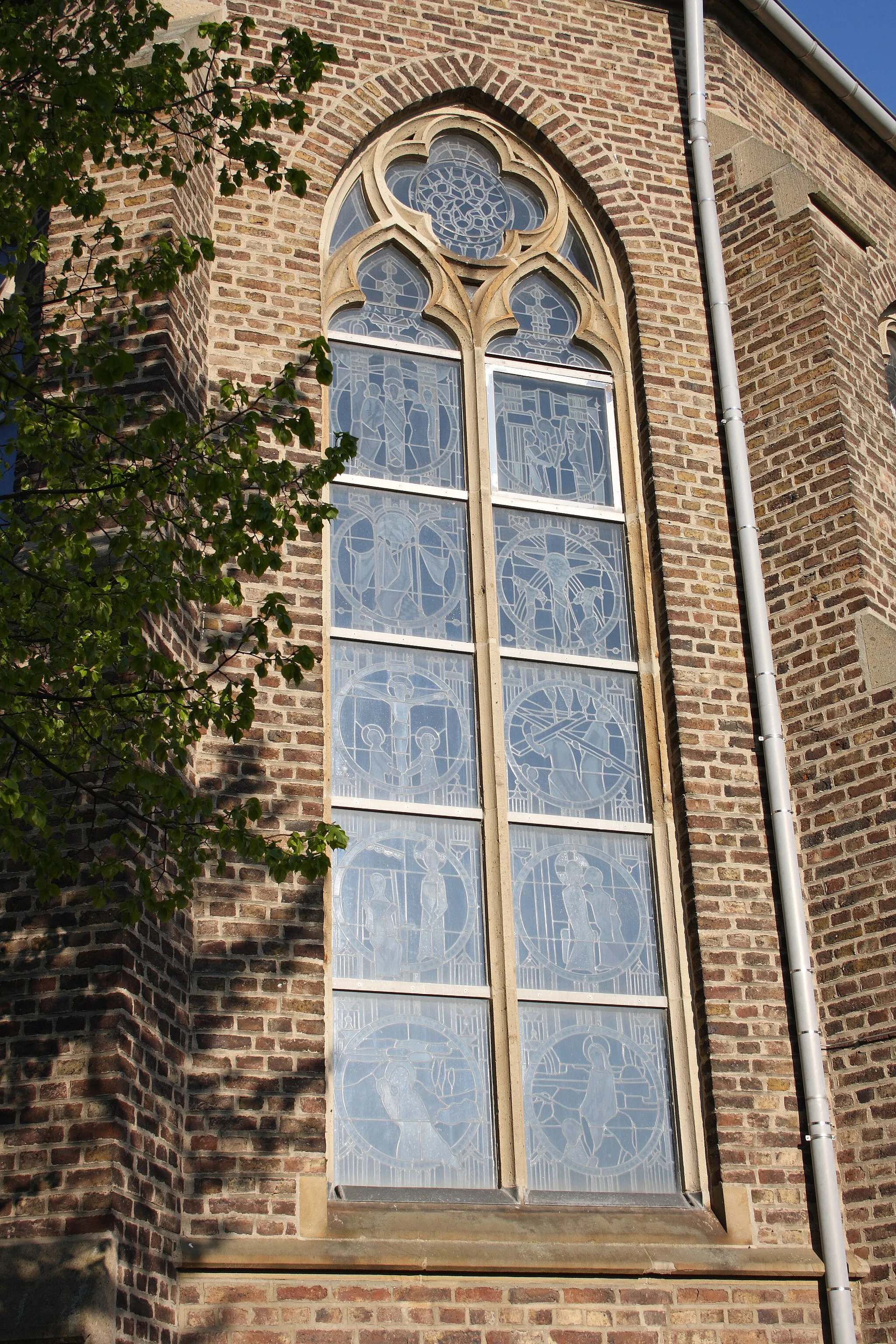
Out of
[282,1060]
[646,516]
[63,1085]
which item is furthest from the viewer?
[646,516]

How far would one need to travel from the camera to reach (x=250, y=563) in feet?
15.8

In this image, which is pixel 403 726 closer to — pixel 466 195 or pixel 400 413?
pixel 400 413

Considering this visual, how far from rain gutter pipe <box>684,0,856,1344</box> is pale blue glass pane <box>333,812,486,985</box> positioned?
145cm

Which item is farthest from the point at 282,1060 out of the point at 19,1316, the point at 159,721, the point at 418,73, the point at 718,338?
the point at 418,73

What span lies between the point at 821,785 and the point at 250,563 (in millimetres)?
3900

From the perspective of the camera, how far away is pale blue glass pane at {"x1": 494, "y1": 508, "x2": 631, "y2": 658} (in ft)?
25.8

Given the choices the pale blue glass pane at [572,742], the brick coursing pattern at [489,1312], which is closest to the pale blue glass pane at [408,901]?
the pale blue glass pane at [572,742]

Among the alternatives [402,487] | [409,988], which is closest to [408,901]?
[409,988]

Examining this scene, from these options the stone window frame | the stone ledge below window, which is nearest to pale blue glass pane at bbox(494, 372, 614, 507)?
the stone window frame

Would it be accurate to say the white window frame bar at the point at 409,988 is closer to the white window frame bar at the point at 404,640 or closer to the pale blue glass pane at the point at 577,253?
Answer: the white window frame bar at the point at 404,640

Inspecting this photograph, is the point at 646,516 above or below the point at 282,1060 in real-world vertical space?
above

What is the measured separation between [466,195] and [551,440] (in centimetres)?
164

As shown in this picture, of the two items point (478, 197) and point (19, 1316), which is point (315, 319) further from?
point (19, 1316)

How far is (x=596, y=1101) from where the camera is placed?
22.6ft
